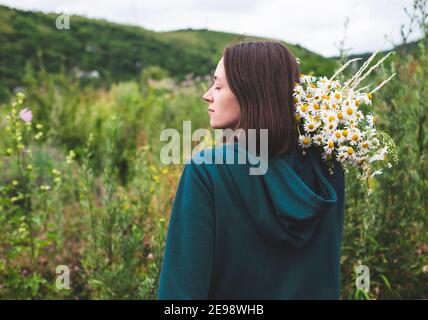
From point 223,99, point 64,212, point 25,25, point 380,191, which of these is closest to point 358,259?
point 380,191

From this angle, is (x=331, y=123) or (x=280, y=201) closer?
(x=280, y=201)

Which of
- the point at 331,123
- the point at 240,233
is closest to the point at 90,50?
the point at 331,123

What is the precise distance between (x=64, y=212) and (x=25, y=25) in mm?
20839

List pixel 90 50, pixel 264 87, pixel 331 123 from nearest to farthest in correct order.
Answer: pixel 264 87, pixel 331 123, pixel 90 50

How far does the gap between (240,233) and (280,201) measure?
0.15 meters

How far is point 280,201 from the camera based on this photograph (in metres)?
1.56

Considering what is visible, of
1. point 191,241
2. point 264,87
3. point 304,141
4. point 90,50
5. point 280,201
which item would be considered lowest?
point 191,241

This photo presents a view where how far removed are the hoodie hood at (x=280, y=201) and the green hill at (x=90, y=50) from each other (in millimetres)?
15803

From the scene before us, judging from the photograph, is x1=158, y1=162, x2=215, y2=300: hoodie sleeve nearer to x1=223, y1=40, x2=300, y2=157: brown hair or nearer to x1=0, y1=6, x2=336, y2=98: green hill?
x1=223, y1=40, x2=300, y2=157: brown hair

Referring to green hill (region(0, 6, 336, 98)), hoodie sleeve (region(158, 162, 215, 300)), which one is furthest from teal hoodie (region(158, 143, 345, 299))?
green hill (region(0, 6, 336, 98))

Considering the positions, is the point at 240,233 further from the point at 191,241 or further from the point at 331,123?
the point at 331,123

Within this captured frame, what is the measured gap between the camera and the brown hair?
1.66 meters
